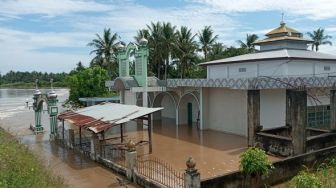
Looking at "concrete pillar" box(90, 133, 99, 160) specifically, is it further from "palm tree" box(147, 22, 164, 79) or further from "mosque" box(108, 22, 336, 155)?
"palm tree" box(147, 22, 164, 79)

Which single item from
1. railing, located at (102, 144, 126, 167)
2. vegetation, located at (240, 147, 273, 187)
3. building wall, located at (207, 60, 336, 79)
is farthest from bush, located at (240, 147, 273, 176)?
building wall, located at (207, 60, 336, 79)

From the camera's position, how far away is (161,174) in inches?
454

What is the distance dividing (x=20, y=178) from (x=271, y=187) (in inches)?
275

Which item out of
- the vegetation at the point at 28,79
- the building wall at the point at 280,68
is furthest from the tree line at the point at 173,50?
the vegetation at the point at 28,79

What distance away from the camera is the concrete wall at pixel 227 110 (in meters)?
19.5

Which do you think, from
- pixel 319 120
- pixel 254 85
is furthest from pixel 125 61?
pixel 319 120

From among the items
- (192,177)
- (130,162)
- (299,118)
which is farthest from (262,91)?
(192,177)

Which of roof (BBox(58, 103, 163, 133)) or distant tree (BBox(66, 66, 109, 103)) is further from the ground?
distant tree (BBox(66, 66, 109, 103))

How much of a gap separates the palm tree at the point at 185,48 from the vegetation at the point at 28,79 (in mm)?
79527

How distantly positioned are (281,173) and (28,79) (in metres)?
138

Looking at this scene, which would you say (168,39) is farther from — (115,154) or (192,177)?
(192,177)

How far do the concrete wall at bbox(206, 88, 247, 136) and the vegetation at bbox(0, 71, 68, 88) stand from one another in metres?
96.2

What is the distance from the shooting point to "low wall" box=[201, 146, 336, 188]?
9.36m

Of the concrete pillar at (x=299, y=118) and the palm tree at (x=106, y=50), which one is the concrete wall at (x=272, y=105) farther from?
the palm tree at (x=106, y=50)
